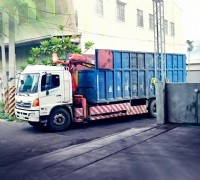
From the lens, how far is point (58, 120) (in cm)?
1112

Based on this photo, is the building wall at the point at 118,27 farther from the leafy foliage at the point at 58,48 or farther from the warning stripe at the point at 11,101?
the warning stripe at the point at 11,101

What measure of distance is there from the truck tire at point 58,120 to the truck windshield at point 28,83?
3.89 ft

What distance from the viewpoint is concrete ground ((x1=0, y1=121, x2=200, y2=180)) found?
576 centimetres

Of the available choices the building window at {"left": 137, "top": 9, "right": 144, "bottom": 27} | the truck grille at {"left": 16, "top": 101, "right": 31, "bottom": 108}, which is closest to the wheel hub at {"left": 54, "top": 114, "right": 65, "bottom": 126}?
the truck grille at {"left": 16, "top": 101, "right": 31, "bottom": 108}

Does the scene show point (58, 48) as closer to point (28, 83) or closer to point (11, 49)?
point (11, 49)

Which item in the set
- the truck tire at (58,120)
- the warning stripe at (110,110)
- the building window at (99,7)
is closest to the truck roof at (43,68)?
the truck tire at (58,120)

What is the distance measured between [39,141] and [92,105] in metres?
3.29

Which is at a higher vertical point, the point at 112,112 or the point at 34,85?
the point at 34,85

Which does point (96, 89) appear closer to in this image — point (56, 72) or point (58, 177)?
point (56, 72)

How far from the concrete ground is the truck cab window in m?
3.08

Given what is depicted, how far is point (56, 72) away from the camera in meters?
11.2

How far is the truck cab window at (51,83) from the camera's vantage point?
35.5ft

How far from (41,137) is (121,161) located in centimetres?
436

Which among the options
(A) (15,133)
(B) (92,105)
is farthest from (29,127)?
(B) (92,105)
